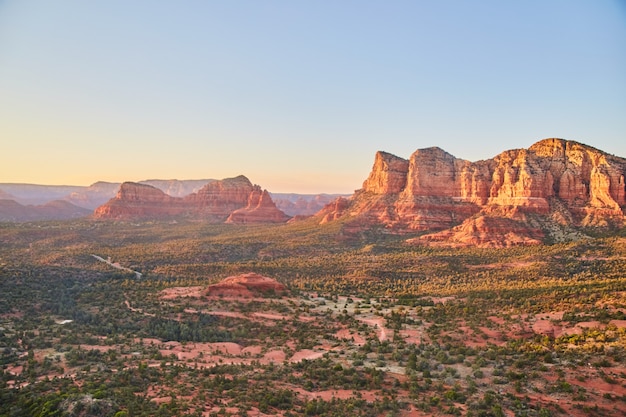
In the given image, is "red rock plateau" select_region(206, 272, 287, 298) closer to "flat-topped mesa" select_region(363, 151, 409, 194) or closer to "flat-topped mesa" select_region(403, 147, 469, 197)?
"flat-topped mesa" select_region(403, 147, 469, 197)

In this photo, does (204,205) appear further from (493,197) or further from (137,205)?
(493,197)

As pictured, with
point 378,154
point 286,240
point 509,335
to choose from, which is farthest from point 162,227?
point 509,335

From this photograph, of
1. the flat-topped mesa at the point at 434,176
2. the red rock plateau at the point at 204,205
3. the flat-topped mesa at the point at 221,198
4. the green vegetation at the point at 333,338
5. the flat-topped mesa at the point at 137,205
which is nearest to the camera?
the green vegetation at the point at 333,338

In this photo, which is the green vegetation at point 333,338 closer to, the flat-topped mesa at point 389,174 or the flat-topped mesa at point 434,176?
the flat-topped mesa at point 434,176

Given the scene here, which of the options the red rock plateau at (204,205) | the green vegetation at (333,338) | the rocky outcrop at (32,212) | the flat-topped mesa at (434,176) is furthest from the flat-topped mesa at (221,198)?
the green vegetation at (333,338)

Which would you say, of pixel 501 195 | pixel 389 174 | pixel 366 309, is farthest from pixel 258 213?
pixel 366 309
